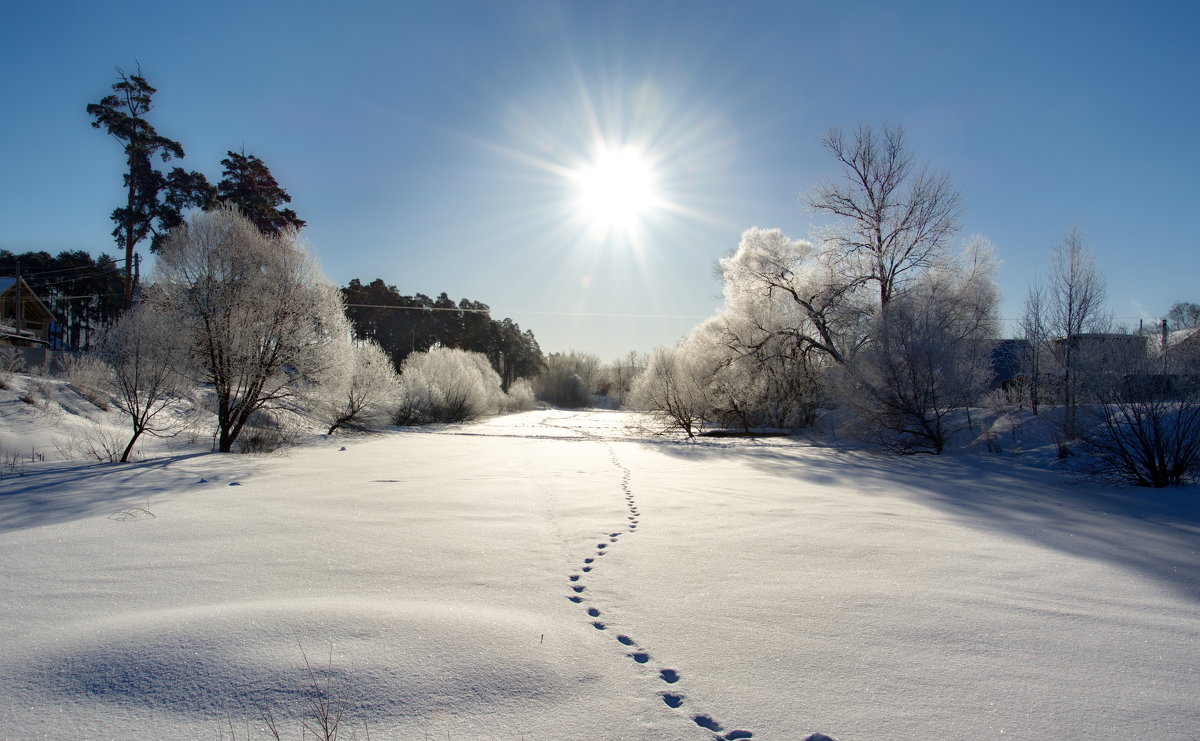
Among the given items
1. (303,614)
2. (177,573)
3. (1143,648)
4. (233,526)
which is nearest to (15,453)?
(233,526)

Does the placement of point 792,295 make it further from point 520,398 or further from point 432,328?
point 432,328

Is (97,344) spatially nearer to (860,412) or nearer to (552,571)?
(552,571)

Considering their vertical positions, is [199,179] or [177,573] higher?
[199,179]

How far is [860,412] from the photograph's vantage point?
608 inches

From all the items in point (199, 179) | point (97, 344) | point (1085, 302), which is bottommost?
point (97, 344)

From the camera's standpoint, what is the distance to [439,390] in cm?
2927

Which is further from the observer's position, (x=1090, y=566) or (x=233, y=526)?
(x=233, y=526)

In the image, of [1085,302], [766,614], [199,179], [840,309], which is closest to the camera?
[766,614]

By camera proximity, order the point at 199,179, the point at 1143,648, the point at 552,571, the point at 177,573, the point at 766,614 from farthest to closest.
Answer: the point at 199,179, the point at 552,571, the point at 177,573, the point at 766,614, the point at 1143,648

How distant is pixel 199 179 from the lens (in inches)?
984

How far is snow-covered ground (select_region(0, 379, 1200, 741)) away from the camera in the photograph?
214 cm

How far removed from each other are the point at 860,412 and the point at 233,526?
14616mm

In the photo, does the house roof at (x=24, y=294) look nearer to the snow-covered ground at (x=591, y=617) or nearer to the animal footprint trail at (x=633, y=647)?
the snow-covered ground at (x=591, y=617)

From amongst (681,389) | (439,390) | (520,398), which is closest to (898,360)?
(681,389)
